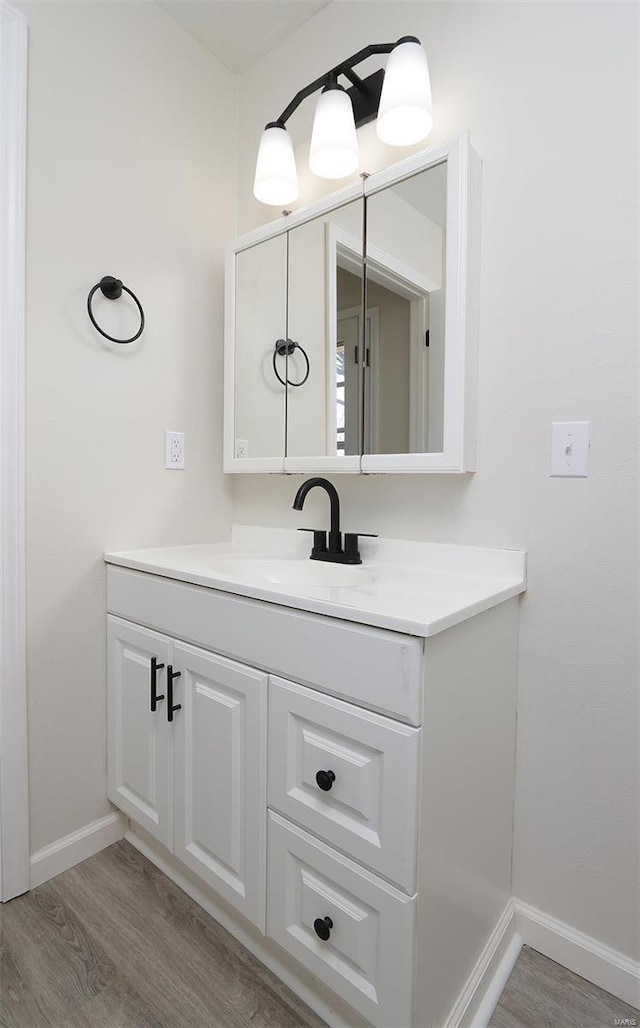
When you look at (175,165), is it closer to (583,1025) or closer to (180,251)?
(180,251)

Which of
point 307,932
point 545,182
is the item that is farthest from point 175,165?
point 307,932

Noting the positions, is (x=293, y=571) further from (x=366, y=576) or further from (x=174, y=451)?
(x=174, y=451)

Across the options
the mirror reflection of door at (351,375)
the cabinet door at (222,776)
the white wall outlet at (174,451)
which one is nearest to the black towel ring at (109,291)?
the white wall outlet at (174,451)

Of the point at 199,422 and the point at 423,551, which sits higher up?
the point at 199,422

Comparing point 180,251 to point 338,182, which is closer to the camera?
point 338,182

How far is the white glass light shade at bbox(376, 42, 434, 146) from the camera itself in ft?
3.89

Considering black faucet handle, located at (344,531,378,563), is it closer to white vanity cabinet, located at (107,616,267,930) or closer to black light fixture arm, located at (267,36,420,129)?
white vanity cabinet, located at (107,616,267,930)

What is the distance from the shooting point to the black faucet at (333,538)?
54.8 inches

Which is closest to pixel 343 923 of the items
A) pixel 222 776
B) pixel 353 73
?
pixel 222 776

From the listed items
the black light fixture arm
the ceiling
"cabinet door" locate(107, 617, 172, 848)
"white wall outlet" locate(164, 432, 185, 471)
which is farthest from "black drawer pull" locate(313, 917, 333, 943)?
the ceiling

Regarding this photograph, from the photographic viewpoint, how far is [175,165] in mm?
1620

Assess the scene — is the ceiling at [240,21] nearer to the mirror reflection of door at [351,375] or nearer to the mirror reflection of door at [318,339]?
the mirror reflection of door at [318,339]

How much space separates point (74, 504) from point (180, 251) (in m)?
0.85

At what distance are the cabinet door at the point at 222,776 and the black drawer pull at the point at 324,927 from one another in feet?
0.51
